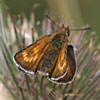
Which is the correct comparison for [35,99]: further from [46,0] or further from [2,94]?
[46,0]

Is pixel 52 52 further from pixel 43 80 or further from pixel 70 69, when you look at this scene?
pixel 43 80

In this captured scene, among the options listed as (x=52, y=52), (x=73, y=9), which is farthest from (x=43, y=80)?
(x=73, y=9)

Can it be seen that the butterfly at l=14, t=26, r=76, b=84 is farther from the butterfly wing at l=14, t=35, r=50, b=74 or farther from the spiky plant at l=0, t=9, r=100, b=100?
the spiky plant at l=0, t=9, r=100, b=100

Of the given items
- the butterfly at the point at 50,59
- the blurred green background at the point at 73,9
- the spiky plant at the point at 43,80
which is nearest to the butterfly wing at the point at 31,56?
the butterfly at the point at 50,59

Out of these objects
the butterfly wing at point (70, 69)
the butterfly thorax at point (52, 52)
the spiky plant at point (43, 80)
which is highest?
the butterfly thorax at point (52, 52)

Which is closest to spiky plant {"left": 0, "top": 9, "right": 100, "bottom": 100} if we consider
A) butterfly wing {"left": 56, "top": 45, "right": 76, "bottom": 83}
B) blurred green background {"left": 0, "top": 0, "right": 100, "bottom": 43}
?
butterfly wing {"left": 56, "top": 45, "right": 76, "bottom": 83}

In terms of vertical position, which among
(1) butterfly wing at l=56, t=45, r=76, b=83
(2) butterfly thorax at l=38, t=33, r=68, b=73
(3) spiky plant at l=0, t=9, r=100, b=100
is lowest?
(3) spiky plant at l=0, t=9, r=100, b=100

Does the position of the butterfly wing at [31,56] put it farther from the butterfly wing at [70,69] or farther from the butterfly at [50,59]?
the butterfly wing at [70,69]
